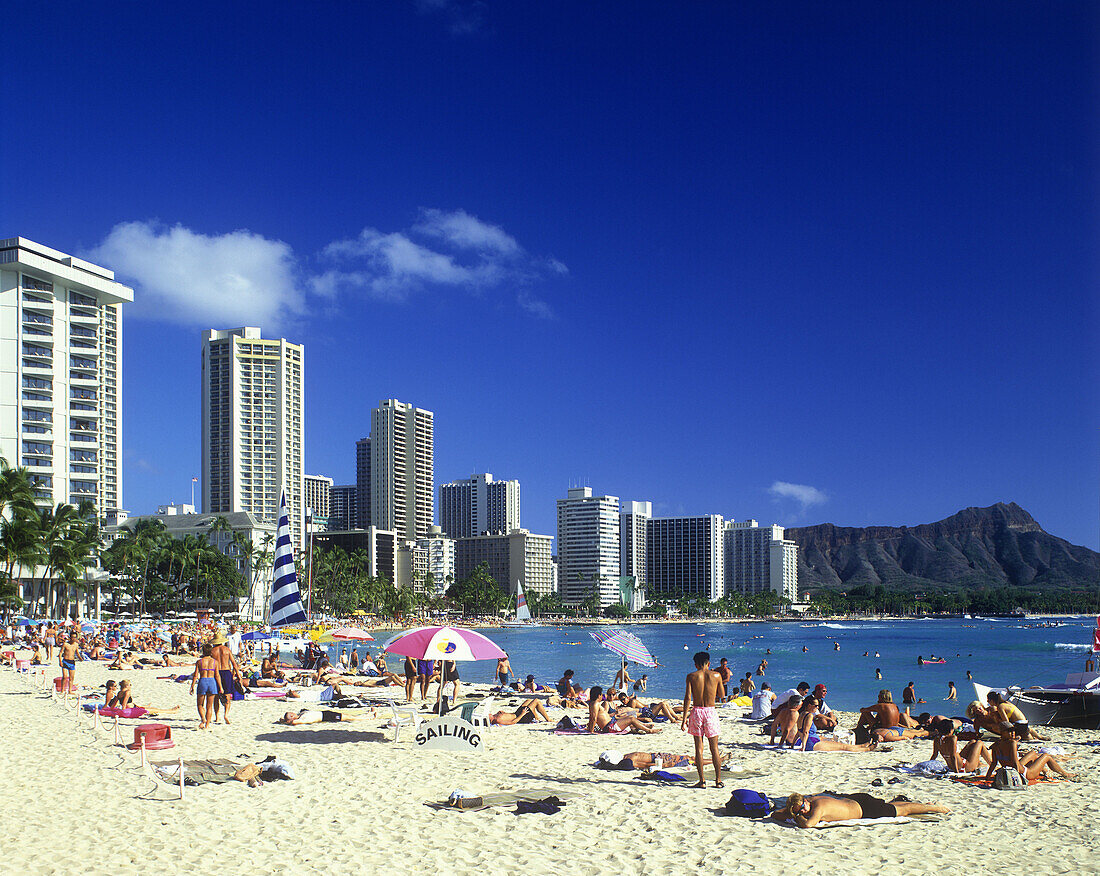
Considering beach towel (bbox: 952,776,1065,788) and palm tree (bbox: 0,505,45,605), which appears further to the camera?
palm tree (bbox: 0,505,45,605)

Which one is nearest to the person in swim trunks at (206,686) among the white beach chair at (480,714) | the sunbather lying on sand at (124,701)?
the sunbather lying on sand at (124,701)

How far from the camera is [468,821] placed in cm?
849

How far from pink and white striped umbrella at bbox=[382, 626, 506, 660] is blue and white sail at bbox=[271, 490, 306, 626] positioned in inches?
594

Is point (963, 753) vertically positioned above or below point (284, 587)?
below

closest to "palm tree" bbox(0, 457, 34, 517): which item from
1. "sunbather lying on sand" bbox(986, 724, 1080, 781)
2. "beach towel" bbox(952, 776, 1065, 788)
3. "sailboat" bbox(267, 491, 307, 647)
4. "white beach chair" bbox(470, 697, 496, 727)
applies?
"sailboat" bbox(267, 491, 307, 647)

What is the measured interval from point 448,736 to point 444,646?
128 cm

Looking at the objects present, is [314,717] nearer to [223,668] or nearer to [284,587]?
[223,668]

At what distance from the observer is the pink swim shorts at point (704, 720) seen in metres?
9.51

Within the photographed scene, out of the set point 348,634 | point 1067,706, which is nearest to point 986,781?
point 1067,706

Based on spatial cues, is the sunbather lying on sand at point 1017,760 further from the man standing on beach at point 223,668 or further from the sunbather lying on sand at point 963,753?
the man standing on beach at point 223,668

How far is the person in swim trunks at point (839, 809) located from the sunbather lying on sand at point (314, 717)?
9072mm

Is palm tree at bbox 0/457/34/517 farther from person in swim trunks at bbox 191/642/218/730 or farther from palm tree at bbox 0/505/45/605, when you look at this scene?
person in swim trunks at bbox 191/642/218/730

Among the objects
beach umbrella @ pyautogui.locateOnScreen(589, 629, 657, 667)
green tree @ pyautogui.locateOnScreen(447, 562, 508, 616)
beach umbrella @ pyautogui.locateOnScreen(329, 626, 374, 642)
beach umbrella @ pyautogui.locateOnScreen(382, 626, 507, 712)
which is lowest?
green tree @ pyautogui.locateOnScreen(447, 562, 508, 616)

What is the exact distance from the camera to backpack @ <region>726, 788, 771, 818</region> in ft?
28.3
